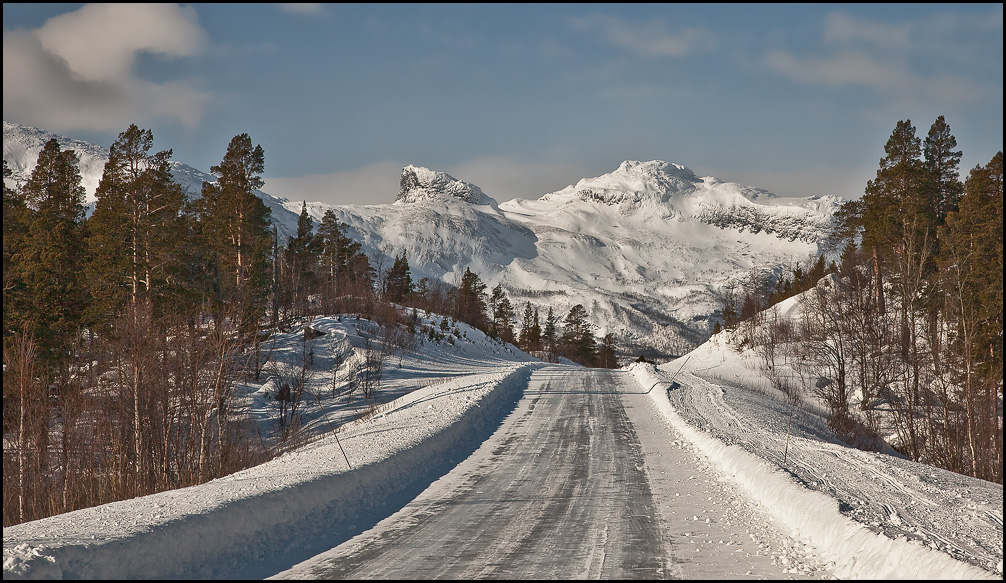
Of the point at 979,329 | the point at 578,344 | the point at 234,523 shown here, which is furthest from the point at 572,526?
the point at 578,344

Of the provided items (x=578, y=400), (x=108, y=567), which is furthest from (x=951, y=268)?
(x=108, y=567)

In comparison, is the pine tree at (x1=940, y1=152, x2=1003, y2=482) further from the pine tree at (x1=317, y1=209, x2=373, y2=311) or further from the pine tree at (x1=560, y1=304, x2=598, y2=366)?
the pine tree at (x1=560, y1=304, x2=598, y2=366)

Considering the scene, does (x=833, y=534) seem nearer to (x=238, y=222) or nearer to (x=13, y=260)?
(x=13, y=260)

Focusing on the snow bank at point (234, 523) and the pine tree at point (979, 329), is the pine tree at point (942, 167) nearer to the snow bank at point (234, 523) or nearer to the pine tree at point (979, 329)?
the pine tree at point (979, 329)

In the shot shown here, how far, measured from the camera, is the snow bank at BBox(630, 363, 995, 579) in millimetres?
5629

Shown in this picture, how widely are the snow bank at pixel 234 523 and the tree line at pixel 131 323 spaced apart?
23.9 feet

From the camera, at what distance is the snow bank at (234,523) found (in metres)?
5.93

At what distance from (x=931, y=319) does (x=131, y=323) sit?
3620cm

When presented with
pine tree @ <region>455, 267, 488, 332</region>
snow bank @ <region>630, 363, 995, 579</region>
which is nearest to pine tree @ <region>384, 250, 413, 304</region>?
pine tree @ <region>455, 267, 488, 332</region>

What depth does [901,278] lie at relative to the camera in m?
29.3

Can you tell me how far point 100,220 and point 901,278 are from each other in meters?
41.5

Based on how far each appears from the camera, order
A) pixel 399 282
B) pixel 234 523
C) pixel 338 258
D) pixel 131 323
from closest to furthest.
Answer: pixel 234 523, pixel 131 323, pixel 338 258, pixel 399 282

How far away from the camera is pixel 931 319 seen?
30.9m

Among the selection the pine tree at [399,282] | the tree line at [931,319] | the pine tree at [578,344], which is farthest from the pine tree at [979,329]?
the pine tree at [578,344]
